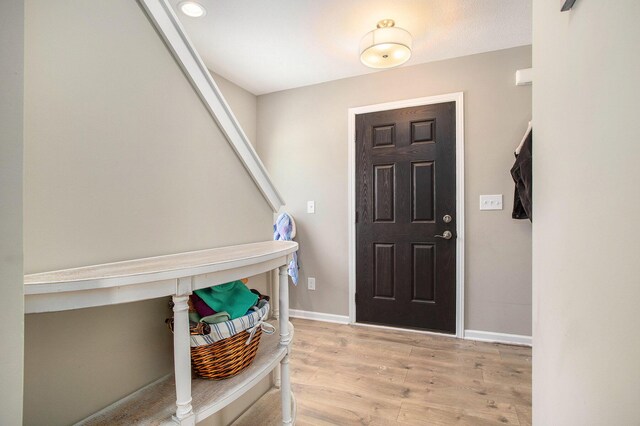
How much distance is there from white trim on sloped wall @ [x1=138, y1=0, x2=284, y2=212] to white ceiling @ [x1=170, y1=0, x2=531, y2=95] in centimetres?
107

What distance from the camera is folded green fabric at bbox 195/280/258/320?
101 centimetres

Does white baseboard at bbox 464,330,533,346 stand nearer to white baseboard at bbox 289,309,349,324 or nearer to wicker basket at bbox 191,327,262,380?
white baseboard at bbox 289,309,349,324

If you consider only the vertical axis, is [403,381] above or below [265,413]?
below

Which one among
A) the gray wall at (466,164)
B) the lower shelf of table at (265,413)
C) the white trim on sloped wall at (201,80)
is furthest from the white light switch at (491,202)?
the lower shelf of table at (265,413)

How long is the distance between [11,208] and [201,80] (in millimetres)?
899

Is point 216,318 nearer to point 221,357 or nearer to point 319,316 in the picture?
point 221,357

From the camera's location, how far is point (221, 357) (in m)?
0.97

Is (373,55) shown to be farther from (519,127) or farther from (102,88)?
(102,88)

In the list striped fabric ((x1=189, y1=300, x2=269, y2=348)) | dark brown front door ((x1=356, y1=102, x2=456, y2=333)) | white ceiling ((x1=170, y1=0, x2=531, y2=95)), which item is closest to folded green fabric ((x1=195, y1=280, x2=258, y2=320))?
striped fabric ((x1=189, y1=300, x2=269, y2=348))

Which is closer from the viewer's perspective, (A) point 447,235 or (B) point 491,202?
(B) point 491,202

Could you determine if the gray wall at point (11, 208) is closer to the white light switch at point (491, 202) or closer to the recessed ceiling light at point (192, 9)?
the recessed ceiling light at point (192, 9)

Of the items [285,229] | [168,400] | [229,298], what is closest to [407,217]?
[285,229]

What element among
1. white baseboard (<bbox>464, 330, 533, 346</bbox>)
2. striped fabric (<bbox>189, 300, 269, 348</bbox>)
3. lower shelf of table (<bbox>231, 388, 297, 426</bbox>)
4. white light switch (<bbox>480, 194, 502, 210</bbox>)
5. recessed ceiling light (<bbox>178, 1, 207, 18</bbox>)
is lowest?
white baseboard (<bbox>464, 330, 533, 346</bbox>)

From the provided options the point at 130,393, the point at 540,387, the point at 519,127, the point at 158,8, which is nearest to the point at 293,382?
the point at 130,393
